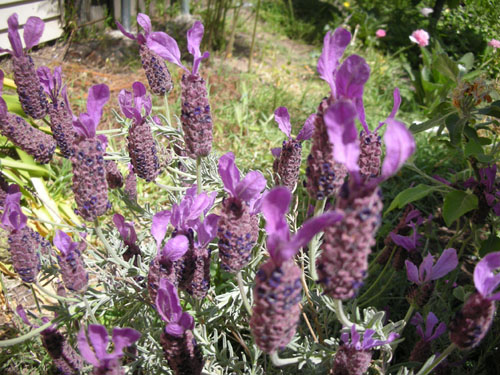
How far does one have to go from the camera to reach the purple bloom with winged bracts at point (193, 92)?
112 centimetres

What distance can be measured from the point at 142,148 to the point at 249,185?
511 millimetres

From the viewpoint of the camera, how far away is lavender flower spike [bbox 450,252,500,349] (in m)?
0.88

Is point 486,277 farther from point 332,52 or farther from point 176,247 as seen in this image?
point 176,247

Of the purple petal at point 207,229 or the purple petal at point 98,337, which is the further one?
the purple petal at point 207,229

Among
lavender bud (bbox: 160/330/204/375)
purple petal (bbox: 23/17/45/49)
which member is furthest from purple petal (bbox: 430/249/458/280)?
purple petal (bbox: 23/17/45/49)

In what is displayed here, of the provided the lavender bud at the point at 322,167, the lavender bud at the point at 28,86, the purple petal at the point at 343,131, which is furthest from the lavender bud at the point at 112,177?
the purple petal at the point at 343,131

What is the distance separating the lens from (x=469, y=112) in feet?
5.47

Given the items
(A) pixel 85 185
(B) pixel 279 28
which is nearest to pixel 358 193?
(A) pixel 85 185

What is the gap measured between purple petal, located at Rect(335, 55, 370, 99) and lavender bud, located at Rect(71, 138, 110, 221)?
1.90ft

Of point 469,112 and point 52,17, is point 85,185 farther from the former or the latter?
point 52,17

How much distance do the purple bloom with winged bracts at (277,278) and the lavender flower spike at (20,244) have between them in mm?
644

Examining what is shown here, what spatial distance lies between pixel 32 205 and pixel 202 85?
1689mm

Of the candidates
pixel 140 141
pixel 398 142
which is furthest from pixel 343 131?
pixel 140 141

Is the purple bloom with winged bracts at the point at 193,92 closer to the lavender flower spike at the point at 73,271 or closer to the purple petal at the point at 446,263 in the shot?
the lavender flower spike at the point at 73,271
